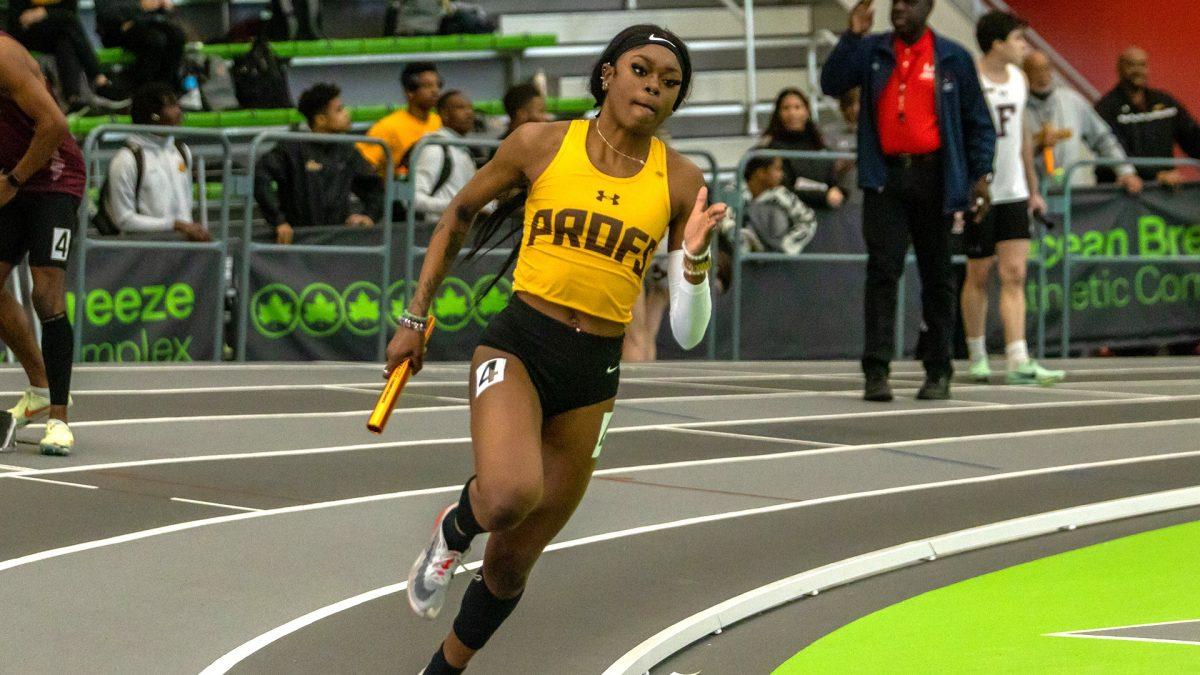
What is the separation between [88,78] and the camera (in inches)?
701

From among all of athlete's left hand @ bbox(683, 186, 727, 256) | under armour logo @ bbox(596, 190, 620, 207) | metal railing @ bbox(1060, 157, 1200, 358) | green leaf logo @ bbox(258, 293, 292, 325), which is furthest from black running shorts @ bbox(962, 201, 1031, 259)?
athlete's left hand @ bbox(683, 186, 727, 256)

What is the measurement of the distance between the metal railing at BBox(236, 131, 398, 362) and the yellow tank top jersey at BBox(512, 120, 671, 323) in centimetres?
819

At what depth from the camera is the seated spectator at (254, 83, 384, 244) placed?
1369 cm

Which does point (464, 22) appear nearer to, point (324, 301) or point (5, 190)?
point (324, 301)

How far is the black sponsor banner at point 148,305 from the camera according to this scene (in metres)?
12.9

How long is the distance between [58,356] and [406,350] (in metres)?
3.86

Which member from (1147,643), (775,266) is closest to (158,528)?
(1147,643)

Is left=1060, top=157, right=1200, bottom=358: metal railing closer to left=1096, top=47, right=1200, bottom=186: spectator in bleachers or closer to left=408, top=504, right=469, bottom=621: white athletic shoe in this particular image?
left=1096, top=47, right=1200, bottom=186: spectator in bleachers

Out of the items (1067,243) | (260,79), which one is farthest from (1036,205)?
(260,79)

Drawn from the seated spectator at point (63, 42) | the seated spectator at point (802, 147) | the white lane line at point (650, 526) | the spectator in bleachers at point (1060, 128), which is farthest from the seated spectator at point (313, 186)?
the spectator in bleachers at point (1060, 128)

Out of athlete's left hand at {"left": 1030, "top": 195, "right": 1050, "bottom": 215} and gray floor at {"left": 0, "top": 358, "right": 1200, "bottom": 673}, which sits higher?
athlete's left hand at {"left": 1030, "top": 195, "right": 1050, "bottom": 215}

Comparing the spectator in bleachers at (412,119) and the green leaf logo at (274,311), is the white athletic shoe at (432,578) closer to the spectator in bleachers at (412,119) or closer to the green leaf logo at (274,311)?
the green leaf logo at (274,311)

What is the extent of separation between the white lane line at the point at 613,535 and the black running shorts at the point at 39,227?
279 cm

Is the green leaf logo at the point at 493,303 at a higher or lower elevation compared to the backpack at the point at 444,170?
lower
